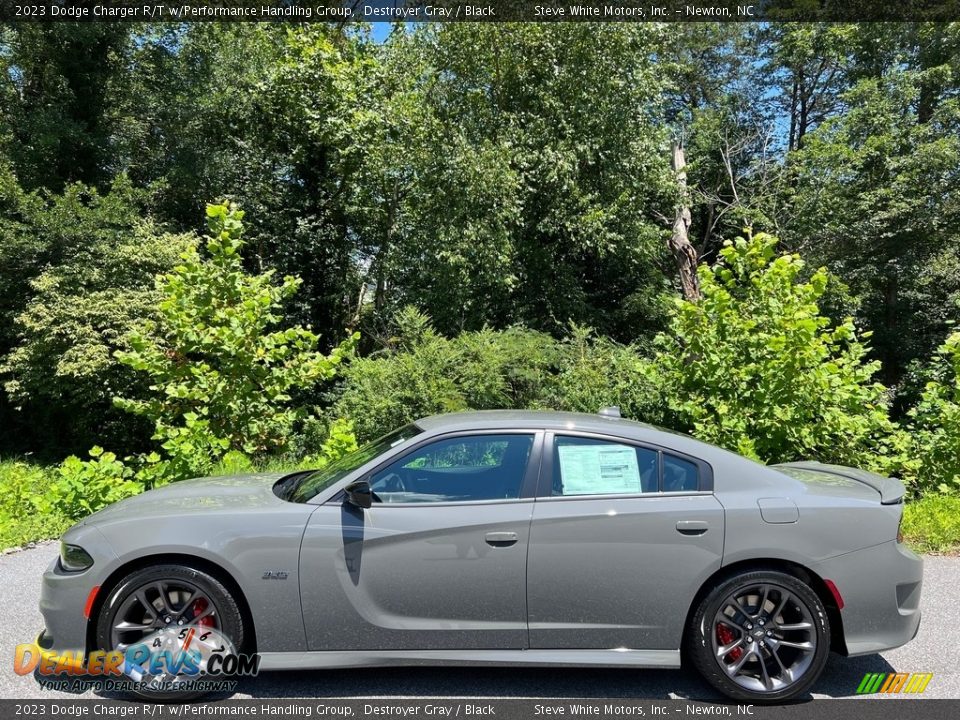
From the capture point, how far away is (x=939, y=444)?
8.75m

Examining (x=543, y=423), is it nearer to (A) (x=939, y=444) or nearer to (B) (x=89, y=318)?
(A) (x=939, y=444)

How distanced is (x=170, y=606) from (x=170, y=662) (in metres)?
0.27

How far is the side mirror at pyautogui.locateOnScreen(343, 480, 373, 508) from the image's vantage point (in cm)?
388

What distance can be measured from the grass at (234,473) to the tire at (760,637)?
3172 millimetres

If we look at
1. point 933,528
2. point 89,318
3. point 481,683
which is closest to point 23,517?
point 481,683

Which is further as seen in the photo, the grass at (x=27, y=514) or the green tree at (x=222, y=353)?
the green tree at (x=222, y=353)

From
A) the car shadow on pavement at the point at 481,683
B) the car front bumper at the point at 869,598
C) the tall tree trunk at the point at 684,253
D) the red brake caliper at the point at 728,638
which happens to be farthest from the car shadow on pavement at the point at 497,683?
the tall tree trunk at the point at 684,253

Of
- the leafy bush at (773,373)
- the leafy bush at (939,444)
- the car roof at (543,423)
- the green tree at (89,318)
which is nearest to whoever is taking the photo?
the car roof at (543,423)

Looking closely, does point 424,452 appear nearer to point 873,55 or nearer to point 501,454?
point 501,454

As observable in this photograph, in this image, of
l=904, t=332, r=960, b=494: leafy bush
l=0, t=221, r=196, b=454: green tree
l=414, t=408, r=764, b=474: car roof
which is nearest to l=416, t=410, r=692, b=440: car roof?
l=414, t=408, r=764, b=474: car roof

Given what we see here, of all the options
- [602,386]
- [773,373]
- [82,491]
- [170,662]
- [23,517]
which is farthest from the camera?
[602,386]

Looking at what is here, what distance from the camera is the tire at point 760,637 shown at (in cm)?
385

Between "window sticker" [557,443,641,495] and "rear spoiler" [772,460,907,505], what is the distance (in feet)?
4.43

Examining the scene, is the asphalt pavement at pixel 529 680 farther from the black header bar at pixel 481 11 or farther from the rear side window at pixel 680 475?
the black header bar at pixel 481 11
